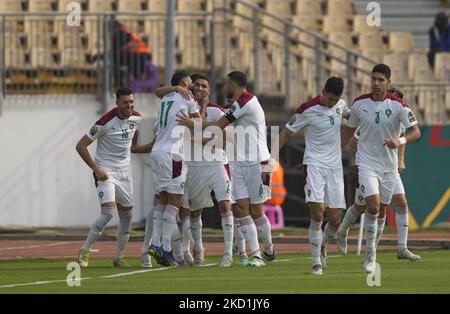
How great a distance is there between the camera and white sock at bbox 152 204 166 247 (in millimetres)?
18469

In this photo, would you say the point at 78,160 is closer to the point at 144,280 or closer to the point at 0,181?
the point at 0,181

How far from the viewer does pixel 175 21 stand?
30.1 metres

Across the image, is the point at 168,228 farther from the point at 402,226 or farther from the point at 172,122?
the point at 402,226

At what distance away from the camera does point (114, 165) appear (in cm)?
1936

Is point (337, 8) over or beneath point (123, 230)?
over

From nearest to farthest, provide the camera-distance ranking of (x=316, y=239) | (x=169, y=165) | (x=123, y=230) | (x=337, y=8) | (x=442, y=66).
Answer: (x=316, y=239) → (x=169, y=165) → (x=123, y=230) → (x=442, y=66) → (x=337, y=8)

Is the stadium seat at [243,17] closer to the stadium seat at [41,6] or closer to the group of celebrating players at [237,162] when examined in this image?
the stadium seat at [41,6]

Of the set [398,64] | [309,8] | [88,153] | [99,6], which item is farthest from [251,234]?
[309,8]

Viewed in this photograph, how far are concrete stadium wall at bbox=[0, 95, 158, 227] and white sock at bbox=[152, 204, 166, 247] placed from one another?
11127mm

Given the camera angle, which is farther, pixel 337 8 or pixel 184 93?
pixel 337 8

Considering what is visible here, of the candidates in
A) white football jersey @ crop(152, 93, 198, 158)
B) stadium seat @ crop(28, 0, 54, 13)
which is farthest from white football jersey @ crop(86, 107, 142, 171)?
stadium seat @ crop(28, 0, 54, 13)

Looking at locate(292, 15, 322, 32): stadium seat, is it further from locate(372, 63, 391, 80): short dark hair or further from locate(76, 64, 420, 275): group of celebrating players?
locate(372, 63, 391, 80): short dark hair

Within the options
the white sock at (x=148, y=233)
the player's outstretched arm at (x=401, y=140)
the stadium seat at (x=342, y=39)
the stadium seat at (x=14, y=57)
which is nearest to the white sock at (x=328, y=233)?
the player's outstretched arm at (x=401, y=140)

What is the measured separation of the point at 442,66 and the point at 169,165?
44.4 ft
